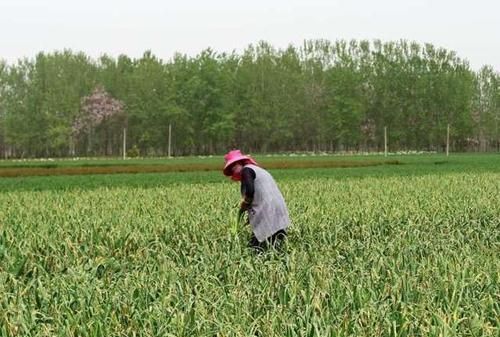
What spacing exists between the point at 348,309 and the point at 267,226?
141 inches

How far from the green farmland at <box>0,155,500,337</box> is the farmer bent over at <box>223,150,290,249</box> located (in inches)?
13.9

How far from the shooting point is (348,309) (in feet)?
13.7

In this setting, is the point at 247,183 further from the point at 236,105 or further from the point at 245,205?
the point at 236,105

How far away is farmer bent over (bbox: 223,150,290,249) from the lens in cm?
765

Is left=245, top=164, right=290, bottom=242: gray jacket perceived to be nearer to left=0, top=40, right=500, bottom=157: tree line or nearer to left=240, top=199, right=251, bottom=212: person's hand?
left=240, top=199, right=251, bottom=212: person's hand

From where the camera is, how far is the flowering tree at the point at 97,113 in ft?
250

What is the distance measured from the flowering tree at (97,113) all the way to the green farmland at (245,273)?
66174mm

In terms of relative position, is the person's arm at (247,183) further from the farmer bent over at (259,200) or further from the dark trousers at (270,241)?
the dark trousers at (270,241)

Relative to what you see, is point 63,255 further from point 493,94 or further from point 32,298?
point 493,94

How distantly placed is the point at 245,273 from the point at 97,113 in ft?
239

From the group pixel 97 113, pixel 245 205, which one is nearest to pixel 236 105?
pixel 97 113

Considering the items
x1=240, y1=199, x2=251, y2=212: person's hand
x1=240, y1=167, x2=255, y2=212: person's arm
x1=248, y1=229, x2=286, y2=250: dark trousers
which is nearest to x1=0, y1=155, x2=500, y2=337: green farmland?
x1=248, y1=229, x2=286, y2=250: dark trousers

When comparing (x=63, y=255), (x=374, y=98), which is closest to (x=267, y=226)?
(x=63, y=255)

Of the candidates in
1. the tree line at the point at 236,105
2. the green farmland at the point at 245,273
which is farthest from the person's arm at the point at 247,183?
the tree line at the point at 236,105
